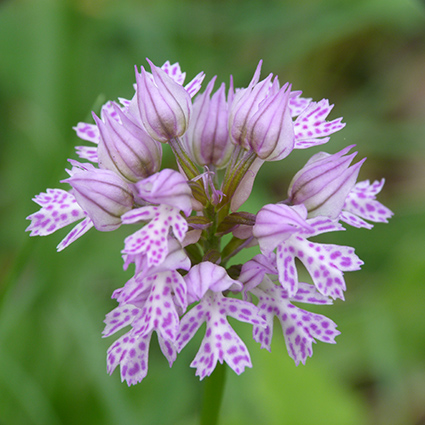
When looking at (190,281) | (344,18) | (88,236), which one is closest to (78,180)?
(190,281)

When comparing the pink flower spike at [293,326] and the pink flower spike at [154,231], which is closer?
the pink flower spike at [154,231]

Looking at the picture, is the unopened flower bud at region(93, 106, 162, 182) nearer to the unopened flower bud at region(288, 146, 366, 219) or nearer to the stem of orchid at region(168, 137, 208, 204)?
the stem of orchid at region(168, 137, 208, 204)

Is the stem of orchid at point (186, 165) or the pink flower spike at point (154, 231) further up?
the stem of orchid at point (186, 165)

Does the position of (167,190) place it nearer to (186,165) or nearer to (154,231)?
(154,231)

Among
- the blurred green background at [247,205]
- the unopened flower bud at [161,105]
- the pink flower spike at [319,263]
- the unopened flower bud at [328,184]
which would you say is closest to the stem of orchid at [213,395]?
the pink flower spike at [319,263]

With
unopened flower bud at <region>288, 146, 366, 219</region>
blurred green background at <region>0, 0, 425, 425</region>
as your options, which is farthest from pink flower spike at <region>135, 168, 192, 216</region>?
blurred green background at <region>0, 0, 425, 425</region>

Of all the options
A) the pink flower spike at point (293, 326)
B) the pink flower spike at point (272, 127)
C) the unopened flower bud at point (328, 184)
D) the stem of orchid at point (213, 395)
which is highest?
the pink flower spike at point (272, 127)

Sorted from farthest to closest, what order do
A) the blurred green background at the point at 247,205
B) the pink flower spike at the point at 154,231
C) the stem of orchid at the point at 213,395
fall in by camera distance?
the blurred green background at the point at 247,205 → the stem of orchid at the point at 213,395 → the pink flower spike at the point at 154,231

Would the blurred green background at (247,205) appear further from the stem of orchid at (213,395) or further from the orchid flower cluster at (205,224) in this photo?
the stem of orchid at (213,395)
